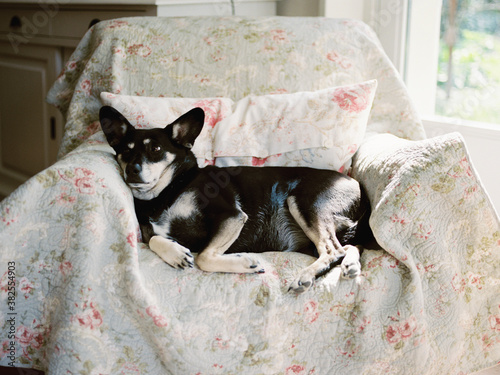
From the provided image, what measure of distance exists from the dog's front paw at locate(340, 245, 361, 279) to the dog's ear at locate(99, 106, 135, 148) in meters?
0.67

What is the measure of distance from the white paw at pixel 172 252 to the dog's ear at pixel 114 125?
33 centimetres

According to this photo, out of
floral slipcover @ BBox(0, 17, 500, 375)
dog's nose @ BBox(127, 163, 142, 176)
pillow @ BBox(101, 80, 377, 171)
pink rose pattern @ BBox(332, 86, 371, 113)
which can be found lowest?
floral slipcover @ BBox(0, 17, 500, 375)

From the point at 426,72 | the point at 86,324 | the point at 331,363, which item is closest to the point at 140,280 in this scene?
the point at 86,324

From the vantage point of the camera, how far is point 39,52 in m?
2.63

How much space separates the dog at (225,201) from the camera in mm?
1420

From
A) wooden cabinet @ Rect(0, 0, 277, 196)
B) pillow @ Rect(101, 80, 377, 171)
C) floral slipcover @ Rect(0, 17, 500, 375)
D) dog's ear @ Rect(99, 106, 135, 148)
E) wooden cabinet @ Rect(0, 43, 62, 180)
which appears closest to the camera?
floral slipcover @ Rect(0, 17, 500, 375)

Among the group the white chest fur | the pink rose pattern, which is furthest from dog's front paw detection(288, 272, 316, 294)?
the pink rose pattern

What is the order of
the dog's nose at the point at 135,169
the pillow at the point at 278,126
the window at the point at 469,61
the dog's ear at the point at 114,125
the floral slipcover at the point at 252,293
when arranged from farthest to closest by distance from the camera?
the window at the point at 469,61, the pillow at the point at 278,126, the dog's ear at the point at 114,125, the dog's nose at the point at 135,169, the floral slipcover at the point at 252,293

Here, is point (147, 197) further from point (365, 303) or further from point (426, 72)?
point (426, 72)

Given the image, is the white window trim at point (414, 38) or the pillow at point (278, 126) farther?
the white window trim at point (414, 38)

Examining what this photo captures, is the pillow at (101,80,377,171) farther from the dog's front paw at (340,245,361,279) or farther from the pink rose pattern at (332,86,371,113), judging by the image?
the dog's front paw at (340,245,361,279)

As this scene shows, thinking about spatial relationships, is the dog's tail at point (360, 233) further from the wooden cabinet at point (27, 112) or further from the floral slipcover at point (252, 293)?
the wooden cabinet at point (27, 112)

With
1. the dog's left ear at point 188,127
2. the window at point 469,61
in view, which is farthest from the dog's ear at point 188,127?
the window at point 469,61

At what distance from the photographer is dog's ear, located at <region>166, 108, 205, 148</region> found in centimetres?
152
